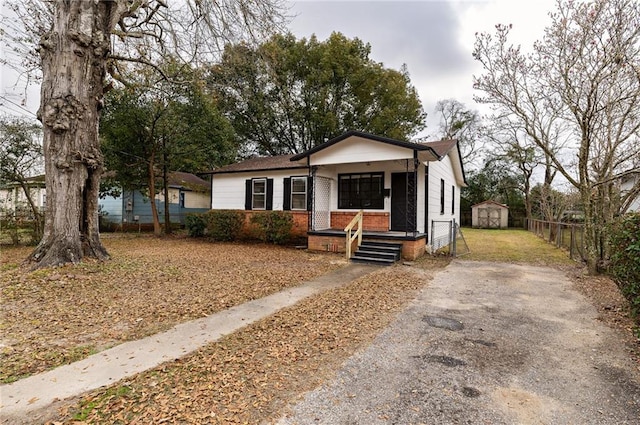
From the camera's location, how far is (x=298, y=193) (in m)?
12.6

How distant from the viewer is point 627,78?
277 inches

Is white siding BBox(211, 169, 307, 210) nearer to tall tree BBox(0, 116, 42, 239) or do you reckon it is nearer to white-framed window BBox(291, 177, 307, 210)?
white-framed window BBox(291, 177, 307, 210)

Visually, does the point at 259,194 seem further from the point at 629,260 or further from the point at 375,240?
the point at 629,260

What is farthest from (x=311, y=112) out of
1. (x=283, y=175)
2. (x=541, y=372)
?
(x=541, y=372)

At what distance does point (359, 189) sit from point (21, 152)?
1200 centimetres

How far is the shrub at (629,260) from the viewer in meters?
3.84

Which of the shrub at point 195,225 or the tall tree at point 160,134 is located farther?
the shrub at point 195,225

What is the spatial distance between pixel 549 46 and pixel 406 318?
769 cm

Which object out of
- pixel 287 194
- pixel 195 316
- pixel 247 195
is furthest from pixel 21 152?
pixel 195 316

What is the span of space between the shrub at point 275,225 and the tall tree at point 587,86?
7347 mm

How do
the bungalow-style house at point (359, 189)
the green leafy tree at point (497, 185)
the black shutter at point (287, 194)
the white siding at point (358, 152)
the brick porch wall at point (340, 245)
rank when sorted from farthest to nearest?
the green leafy tree at point (497, 185), the black shutter at point (287, 194), the bungalow-style house at point (359, 189), the white siding at point (358, 152), the brick porch wall at point (340, 245)

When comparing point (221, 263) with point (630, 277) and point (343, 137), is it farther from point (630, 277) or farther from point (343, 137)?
point (630, 277)

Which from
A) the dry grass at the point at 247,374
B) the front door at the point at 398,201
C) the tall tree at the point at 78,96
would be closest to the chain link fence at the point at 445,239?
the front door at the point at 398,201

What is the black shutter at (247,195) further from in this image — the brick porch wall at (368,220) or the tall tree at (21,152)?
the tall tree at (21,152)
